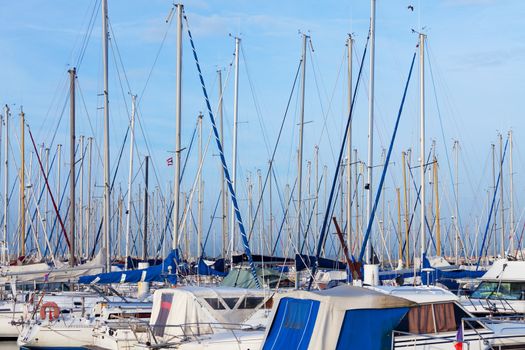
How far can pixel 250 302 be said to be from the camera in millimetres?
24516

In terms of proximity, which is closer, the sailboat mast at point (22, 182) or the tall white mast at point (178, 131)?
the tall white mast at point (178, 131)

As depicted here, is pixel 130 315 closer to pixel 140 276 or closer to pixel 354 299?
pixel 140 276

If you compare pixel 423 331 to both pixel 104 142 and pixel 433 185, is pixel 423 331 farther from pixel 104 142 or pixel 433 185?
pixel 433 185

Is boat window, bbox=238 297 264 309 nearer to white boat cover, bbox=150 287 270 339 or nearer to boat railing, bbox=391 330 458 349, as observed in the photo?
white boat cover, bbox=150 287 270 339

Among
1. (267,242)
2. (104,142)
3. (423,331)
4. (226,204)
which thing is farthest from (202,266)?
(267,242)

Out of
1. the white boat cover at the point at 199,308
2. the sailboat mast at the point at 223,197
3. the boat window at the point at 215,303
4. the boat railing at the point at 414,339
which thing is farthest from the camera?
the sailboat mast at the point at 223,197

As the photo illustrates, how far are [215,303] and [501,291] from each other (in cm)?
1052

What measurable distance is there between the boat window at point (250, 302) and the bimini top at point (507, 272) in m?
9.05

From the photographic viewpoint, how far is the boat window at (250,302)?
80.1ft

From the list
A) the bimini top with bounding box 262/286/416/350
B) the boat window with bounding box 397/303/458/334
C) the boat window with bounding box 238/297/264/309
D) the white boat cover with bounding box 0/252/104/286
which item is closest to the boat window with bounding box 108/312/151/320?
the white boat cover with bounding box 0/252/104/286

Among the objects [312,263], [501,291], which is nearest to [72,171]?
[312,263]

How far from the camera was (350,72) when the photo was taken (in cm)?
3681

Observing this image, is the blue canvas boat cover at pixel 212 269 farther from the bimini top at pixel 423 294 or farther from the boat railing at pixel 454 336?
the boat railing at pixel 454 336

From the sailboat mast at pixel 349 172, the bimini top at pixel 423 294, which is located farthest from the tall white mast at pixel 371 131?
the bimini top at pixel 423 294
